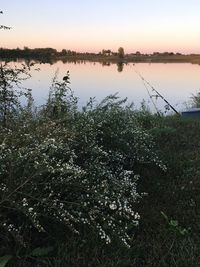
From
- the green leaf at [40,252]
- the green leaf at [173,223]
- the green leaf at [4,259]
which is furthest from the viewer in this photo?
the green leaf at [173,223]

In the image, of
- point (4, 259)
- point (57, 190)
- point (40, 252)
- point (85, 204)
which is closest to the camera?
point (4, 259)

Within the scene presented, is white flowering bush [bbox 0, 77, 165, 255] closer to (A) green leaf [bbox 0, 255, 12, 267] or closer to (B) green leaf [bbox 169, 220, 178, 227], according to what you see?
(A) green leaf [bbox 0, 255, 12, 267]

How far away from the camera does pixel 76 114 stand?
634 centimetres

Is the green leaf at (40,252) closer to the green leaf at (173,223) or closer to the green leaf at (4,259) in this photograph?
the green leaf at (4,259)

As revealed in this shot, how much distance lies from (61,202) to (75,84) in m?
22.2

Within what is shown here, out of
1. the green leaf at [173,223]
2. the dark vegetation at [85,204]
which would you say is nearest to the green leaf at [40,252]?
the dark vegetation at [85,204]

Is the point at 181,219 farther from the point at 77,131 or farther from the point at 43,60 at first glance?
the point at 43,60

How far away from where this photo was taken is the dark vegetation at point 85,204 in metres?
3.99

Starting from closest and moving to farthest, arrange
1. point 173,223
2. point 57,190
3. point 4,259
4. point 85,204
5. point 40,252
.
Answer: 1. point 4,259
2. point 40,252
3. point 85,204
4. point 57,190
5. point 173,223

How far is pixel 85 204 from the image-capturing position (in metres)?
4.12

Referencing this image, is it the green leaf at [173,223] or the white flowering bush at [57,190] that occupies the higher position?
the white flowering bush at [57,190]

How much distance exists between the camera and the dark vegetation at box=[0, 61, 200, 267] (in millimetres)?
3986

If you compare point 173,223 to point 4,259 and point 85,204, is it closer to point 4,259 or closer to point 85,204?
point 85,204

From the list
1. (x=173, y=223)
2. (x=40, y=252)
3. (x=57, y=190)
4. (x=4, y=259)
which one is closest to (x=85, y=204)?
(x=57, y=190)
